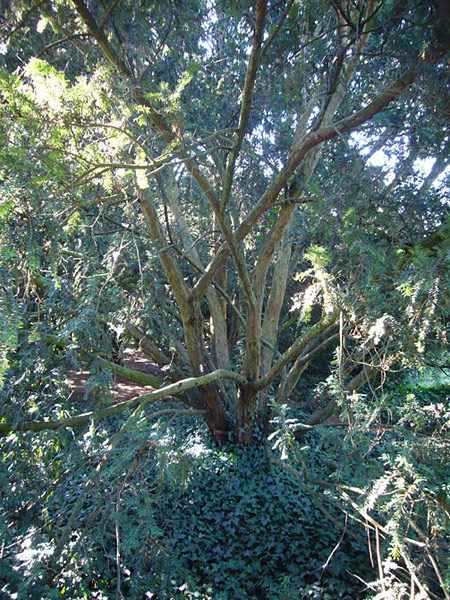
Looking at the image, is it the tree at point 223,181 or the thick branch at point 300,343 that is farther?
the thick branch at point 300,343

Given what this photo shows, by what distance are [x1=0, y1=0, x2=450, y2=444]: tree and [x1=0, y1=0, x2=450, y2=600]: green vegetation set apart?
23mm

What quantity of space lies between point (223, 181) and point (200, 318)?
1603 mm

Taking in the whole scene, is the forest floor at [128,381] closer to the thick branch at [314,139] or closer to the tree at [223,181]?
the tree at [223,181]

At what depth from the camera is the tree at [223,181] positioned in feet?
5.92

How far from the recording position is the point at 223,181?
366 centimetres

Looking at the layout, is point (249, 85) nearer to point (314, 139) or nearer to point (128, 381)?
point (314, 139)

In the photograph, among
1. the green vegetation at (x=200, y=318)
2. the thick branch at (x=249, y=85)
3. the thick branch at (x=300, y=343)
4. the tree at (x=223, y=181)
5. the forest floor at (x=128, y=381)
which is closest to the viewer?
the tree at (x=223, y=181)

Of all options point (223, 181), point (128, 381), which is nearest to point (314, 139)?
point (223, 181)

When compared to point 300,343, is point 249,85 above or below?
above

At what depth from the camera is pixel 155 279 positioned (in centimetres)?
391

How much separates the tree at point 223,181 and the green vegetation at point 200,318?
0.08ft

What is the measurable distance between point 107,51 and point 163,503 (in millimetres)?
3957

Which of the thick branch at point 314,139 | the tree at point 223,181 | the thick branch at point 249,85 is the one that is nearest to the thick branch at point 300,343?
the tree at point 223,181


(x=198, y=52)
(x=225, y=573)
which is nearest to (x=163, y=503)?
(x=225, y=573)
